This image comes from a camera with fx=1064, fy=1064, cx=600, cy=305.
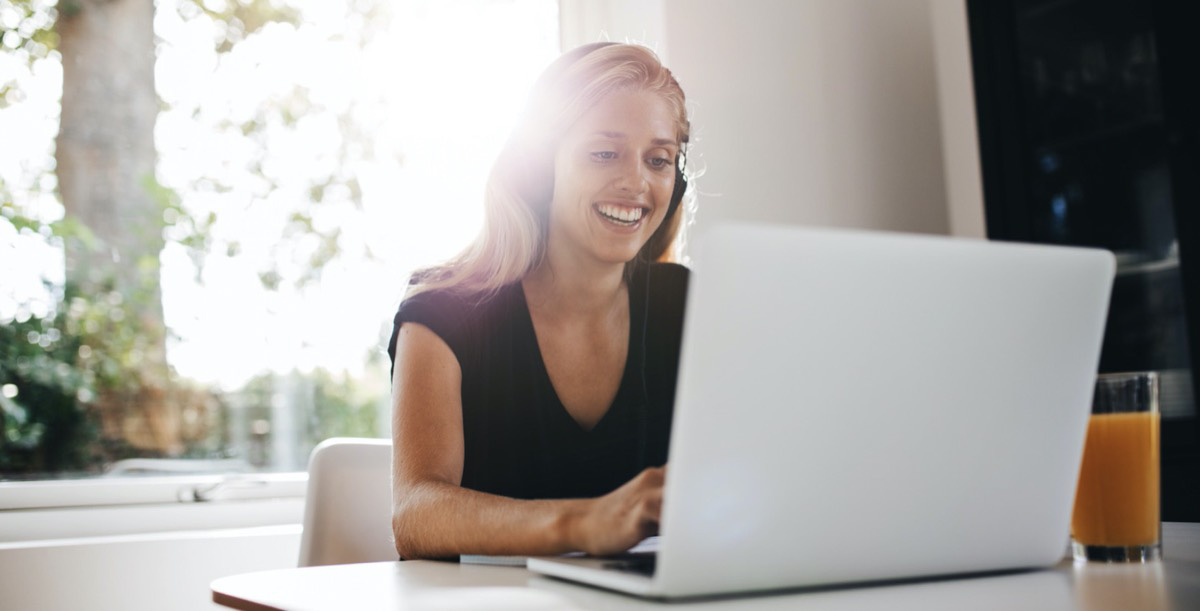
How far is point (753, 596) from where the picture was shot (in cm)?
63

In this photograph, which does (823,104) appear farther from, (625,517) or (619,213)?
(625,517)

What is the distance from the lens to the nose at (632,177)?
1.47 metres

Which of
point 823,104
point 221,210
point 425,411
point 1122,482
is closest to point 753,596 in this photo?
point 1122,482

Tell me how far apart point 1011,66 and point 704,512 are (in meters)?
2.45

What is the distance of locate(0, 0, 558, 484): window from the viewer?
6.41 ft

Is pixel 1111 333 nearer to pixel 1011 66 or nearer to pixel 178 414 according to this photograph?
pixel 1011 66

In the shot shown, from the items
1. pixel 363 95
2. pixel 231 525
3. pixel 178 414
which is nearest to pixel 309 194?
pixel 363 95

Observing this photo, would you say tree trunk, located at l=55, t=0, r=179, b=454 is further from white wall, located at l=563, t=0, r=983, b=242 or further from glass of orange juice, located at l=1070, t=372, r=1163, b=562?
glass of orange juice, located at l=1070, t=372, r=1163, b=562

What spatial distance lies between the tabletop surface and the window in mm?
1198

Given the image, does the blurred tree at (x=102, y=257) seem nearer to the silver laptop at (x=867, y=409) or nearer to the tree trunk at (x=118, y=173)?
the tree trunk at (x=118, y=173)

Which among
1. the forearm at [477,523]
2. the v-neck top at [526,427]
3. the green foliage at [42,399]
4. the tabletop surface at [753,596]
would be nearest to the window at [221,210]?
the green foliage at [42,399]

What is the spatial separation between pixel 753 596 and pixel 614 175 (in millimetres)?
923

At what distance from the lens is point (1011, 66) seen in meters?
2.70

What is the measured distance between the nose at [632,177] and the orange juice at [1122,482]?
0.79m
